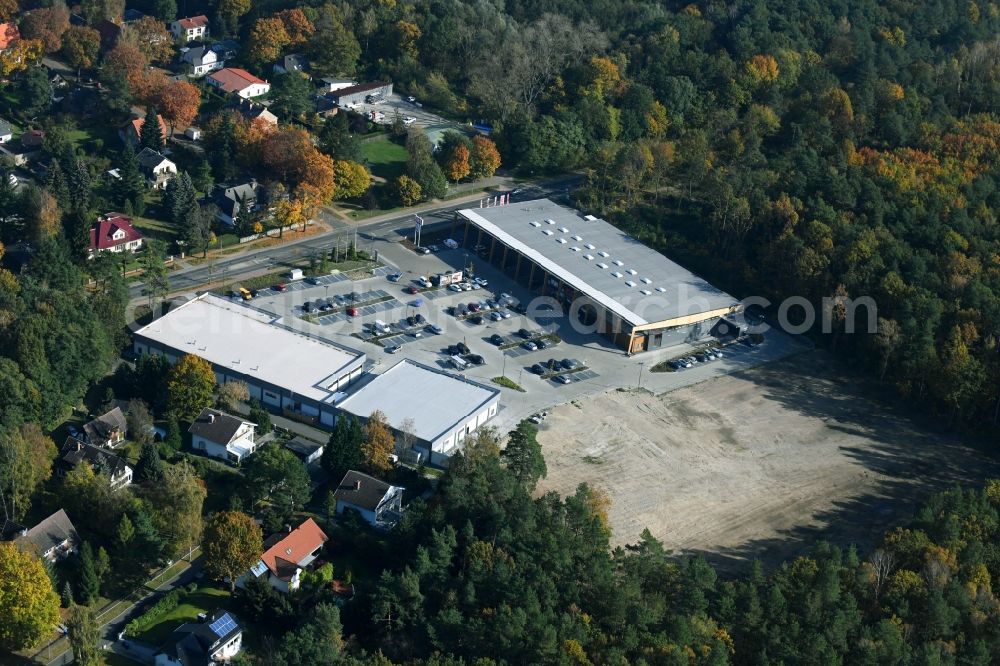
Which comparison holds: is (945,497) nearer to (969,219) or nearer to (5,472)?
(969,219)

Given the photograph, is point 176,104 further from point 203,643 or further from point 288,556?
point 203,643

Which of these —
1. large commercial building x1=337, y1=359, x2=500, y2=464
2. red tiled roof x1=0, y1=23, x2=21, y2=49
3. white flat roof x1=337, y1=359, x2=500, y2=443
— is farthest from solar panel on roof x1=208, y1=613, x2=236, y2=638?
red tiled roof x1=0, y1=23, x2=21, y2=49

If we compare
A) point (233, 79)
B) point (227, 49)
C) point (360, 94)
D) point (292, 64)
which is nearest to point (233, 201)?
point (233, 79)

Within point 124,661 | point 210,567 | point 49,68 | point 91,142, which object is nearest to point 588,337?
point 210,567

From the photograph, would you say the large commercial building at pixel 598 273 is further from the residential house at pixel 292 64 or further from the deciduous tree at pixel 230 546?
the deciduous tree at pixel 230 546

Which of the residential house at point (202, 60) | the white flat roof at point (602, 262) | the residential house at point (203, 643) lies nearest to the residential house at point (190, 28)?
the residential house at point (202, 60)
